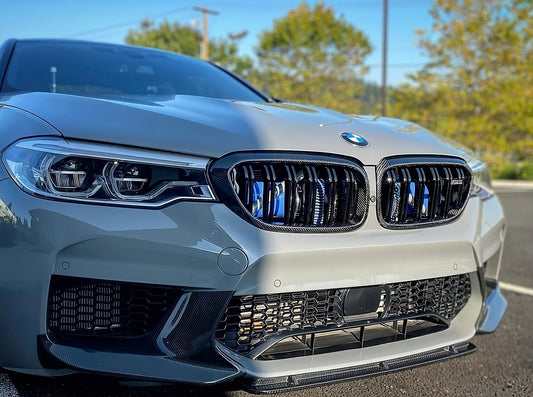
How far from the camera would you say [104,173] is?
66.9 inches

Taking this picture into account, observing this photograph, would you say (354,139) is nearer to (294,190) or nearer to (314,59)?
(294,190)

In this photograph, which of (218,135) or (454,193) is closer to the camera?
(218,135)

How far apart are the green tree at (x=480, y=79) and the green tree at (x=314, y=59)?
Result: 16.3 feet

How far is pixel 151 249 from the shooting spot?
1633 mm

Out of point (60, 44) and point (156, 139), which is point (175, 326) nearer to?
point (156, 139)

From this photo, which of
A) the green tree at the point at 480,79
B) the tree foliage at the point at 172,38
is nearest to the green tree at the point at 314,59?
the green tree at the point at 480,79

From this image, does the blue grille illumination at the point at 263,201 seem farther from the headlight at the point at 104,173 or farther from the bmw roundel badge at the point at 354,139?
the bmw roundel badge at the point at 354,139

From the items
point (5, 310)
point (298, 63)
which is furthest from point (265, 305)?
point (298, 63)

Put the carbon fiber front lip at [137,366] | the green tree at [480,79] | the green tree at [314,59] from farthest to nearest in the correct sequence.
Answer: the green tree at [314,59], the green tree at [480,79], the carbon fiber front lip at [137,366]

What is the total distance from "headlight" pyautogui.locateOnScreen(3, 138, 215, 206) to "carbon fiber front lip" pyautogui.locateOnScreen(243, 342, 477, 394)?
646mm

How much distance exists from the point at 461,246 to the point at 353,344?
2.02ft

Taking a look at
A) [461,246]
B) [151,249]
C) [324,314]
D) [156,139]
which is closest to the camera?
[151,249]

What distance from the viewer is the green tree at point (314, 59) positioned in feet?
91.4

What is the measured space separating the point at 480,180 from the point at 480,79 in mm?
22282
